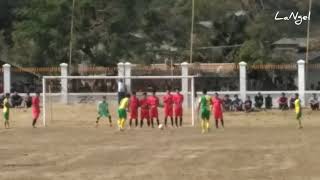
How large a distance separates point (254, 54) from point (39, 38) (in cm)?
1415

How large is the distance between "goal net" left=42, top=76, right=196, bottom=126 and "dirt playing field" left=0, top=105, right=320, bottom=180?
3.45 m

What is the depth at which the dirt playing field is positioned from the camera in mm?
16422

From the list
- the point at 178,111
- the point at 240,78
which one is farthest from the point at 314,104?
the point at 178,111

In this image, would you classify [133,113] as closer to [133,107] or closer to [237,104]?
[133,107]

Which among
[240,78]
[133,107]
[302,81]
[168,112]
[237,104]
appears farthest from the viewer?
[240,78]

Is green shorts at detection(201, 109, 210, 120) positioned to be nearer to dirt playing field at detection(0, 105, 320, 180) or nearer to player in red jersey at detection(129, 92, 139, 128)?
dirt playing field at detection(0, 105, 320, 180)

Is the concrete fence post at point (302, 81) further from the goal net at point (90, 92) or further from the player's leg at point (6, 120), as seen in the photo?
the player's leg at point (6, 120)

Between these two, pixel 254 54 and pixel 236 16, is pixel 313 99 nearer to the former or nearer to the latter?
pixel 254 54

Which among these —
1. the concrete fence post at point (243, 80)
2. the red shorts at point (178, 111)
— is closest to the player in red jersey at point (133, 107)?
the red shorts at point (178, 111)

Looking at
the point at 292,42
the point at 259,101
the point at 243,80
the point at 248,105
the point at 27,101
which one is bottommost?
the point at 248,105

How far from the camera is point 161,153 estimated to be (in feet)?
70.1

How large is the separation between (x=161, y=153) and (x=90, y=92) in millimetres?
21725

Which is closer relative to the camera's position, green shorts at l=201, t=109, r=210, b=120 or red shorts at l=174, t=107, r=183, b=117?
green shorts at l=201, t=109, r=210, b=120

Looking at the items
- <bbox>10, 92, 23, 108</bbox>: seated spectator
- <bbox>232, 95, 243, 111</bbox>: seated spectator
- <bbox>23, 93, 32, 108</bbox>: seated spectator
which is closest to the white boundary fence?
<bbox>232, 95, 243, 111</bbox>: seated spectator
